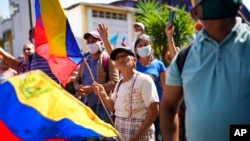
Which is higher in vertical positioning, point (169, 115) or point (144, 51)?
→ point (144, 51)

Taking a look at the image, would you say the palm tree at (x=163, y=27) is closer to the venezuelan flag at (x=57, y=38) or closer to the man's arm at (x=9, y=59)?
the man's arm at (x=9, y=59)

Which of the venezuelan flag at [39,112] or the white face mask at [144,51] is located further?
the white face mask at [144,51]

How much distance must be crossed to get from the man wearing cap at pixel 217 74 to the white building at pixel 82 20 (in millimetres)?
18844

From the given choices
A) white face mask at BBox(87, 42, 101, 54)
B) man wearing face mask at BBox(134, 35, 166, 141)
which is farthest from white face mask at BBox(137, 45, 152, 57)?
white face mask at BBox(87, 42, 101, 54)

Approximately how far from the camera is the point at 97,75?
4359mm

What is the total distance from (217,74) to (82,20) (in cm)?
2060

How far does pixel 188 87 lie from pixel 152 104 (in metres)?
1.51

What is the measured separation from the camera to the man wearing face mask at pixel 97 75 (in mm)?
4285

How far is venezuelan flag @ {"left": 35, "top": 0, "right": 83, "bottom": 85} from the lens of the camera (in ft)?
12.6

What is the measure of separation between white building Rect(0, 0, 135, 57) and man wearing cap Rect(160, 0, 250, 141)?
18.8 metres

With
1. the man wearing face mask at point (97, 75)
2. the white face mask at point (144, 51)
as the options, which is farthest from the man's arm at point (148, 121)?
the white face mask at point (144, 51)

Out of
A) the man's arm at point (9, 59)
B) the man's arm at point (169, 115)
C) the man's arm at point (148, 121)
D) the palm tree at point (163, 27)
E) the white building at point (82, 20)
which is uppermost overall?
the white building at point (82, 20)

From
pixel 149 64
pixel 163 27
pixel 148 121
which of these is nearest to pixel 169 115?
pixel 148 121

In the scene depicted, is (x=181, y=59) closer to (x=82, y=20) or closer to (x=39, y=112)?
(x=39, y=112)
